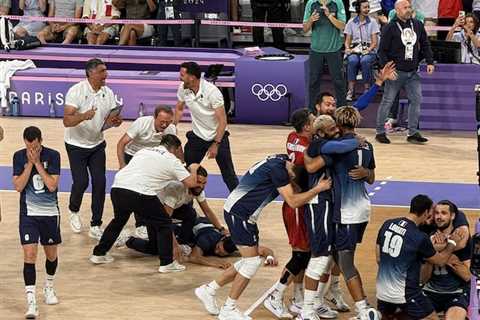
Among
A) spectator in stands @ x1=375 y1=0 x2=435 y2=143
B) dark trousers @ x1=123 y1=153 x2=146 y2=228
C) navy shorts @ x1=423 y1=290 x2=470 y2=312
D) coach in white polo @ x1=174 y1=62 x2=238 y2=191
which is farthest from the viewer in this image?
spectator in stands @ x1=375 y1=0 x2=435 y2=143

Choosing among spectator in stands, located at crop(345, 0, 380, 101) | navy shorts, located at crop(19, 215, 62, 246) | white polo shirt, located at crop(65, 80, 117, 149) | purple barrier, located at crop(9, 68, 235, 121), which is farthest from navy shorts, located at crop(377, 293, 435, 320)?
purple barrier, located at crop(9, 68, 235, 121)

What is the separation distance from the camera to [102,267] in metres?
14.8

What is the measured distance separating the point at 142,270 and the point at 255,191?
91.9 inches

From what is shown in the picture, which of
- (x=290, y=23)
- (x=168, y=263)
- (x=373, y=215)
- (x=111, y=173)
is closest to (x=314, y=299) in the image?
(x=168, y=263)

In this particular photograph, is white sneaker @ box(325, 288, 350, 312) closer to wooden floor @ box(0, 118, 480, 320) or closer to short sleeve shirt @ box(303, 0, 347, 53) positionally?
wooden floor @ box(0, 118, 480, 320)

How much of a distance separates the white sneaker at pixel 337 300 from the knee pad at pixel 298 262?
0.49m

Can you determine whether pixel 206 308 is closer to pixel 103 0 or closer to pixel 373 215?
pixel 373 215

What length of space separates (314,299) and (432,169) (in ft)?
22.4

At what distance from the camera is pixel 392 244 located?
12.3 meters

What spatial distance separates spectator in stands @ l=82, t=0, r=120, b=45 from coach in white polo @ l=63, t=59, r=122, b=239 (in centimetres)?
899

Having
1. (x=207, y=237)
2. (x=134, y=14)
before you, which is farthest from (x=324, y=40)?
(x=207, y=237)

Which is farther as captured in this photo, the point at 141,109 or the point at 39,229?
the point at 141,109

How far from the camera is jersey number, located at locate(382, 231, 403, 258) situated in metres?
12.3

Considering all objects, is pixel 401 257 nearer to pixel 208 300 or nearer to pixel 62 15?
pixel 208 300
